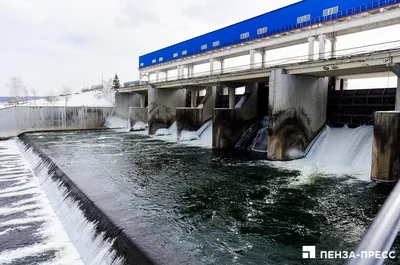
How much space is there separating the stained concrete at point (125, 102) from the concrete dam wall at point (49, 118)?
785mm

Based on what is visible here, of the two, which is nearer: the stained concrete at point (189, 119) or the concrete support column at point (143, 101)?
the stained concrete at point (189, 119)

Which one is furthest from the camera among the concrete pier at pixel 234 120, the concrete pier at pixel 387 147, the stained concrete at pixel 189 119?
the stained concrete at pixel 189 119

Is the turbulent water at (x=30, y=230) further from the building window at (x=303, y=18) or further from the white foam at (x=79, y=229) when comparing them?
the building window at (x=303, y=18)

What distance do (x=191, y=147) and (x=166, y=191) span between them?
9.66 m

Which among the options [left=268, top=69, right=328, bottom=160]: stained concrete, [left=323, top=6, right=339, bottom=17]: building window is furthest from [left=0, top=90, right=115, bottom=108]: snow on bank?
[left=268, top=69, right=328, bottom=160]: stained concrete

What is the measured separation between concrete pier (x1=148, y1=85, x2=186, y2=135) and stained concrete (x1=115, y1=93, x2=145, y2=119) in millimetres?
7760

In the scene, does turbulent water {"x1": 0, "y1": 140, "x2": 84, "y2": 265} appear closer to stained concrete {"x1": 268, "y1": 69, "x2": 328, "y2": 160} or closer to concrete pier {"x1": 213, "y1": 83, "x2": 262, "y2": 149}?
stained concrete {"x1": 268, "y1": 69, "x2": 328, "y2": 160}

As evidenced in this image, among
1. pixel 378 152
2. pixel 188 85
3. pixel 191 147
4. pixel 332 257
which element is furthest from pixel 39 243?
pixel 188 85

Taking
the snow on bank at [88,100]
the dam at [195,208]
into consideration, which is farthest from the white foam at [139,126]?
the snow on bank at [88,100]

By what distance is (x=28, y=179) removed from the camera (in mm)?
11750

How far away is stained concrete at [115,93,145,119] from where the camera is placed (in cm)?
3403

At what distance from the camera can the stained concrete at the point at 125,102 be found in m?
34.0

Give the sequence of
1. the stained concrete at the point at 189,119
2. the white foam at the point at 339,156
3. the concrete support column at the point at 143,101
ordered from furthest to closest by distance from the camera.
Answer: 1. the concrete support column at the point at 143,101
2. the stained concrete at the point at 189,119
3. the white foam at the point at 339,156

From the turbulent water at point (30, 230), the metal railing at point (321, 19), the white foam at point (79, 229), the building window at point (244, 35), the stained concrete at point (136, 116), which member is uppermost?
the building window at point (244, 35)
